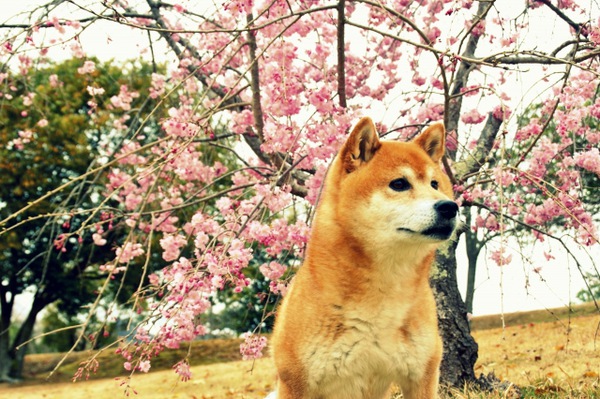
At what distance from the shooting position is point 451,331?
6.00 meters

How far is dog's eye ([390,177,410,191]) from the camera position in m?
3.12

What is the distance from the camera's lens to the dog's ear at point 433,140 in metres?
3.52

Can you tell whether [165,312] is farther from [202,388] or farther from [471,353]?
[202,388]

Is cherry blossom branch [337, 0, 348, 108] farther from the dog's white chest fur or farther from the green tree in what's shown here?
the green tree

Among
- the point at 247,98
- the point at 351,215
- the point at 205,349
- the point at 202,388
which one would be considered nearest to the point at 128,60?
the point at 205,349

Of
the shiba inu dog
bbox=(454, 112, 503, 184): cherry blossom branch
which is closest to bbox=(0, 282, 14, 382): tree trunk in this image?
bbox=(454, 112, 503, 184): cherry blossom branch

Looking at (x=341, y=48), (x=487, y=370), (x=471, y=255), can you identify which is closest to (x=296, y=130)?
(x=341, y=48)

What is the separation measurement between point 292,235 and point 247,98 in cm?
278

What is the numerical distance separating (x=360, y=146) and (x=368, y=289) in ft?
2.45

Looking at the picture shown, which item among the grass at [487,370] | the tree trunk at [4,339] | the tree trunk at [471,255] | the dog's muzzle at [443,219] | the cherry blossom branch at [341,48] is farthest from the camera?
the tree trunk at [4,339]

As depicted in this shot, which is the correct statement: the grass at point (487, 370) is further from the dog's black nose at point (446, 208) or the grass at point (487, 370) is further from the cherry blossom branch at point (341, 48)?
the cherry blossom branch at point (341, 48)

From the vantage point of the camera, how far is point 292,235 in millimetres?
5387

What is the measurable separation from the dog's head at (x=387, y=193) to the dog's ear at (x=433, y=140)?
0.48 feet

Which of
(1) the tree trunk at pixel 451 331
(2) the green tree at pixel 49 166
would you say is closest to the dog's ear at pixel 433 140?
(1) the tree trunk at pixel 451 331
